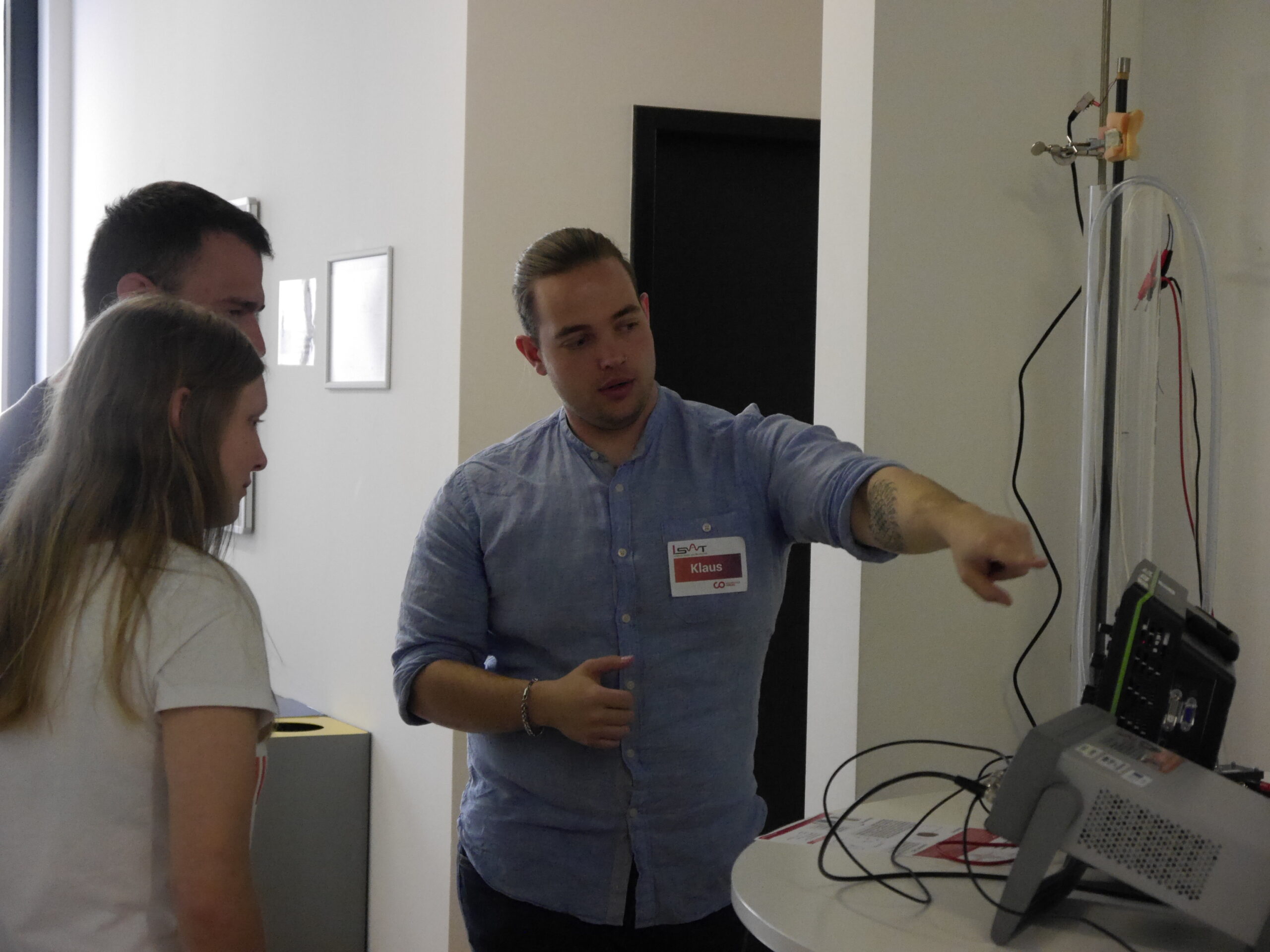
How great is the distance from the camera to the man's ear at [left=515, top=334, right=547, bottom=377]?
1843 mm

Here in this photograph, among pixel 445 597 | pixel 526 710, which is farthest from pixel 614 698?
pixel 445 597

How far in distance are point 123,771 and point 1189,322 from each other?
1974mm

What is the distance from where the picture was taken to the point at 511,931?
5.59ft

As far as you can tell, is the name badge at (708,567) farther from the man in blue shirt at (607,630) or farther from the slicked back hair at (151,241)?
the slicked back hair at (151,241)

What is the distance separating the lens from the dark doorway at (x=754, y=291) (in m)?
3.31

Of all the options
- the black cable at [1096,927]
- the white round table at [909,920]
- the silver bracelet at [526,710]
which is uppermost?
the silver bracelet at [526,710]

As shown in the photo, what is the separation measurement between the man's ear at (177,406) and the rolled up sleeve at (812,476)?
2.36 feet

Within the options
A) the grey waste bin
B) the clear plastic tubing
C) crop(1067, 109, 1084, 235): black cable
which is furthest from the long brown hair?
the grey waste bin

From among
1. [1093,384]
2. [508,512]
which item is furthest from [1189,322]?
[508,512]

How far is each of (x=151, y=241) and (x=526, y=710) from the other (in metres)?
0.82

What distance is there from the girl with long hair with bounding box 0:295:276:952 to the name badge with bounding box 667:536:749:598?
620mm

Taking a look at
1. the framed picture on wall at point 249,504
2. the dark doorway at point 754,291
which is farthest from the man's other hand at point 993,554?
the framed picture on wall at point 249,504

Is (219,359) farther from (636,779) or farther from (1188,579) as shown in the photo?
(1188,579)

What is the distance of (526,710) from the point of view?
1.63 meters
